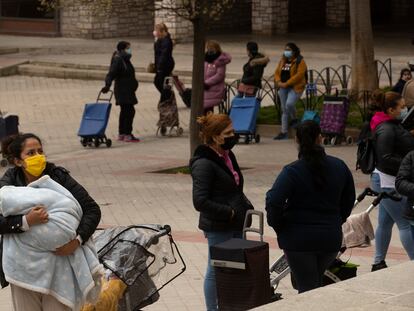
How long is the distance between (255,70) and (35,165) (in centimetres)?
1352

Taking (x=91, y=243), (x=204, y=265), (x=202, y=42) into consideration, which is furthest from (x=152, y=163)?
(x=91, y=243)

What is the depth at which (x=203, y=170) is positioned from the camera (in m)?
8.74

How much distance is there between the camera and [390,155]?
10422 millimetres

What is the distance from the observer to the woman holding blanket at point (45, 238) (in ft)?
23.7

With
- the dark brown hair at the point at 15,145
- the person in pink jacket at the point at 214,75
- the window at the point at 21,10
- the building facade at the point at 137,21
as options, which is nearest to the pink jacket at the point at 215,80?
the person in pink jacket at the point at 214,75

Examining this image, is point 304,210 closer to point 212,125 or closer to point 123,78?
point 212,125

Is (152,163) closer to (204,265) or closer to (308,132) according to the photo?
(204,265)

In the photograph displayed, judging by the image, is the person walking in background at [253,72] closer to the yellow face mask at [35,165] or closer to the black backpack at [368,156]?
the black backpack at [368,156]

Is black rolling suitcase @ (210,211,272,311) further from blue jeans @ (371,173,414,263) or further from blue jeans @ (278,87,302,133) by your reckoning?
blue jeans @ (278,87,302,133)

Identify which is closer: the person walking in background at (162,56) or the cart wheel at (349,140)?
the cart wheel at (349,140)

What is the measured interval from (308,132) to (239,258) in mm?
949

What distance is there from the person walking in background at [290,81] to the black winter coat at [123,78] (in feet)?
7.65

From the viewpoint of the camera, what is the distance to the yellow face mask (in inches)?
290

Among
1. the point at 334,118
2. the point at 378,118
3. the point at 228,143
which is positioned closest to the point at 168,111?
the point at 334,118
